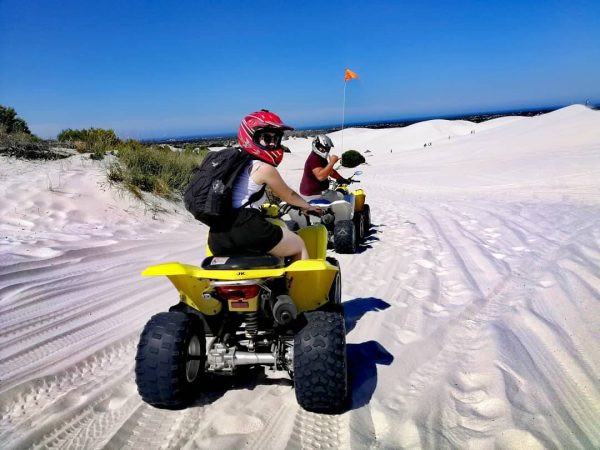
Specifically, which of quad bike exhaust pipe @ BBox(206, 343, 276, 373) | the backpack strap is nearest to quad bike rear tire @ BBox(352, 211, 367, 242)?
the backpack strap

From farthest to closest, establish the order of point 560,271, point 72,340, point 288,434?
point 560,271
point 72,340
point 288,434

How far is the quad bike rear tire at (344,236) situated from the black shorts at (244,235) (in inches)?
147

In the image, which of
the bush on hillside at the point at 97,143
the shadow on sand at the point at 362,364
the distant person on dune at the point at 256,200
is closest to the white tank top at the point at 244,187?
the distant person on dune at the point at 256,200

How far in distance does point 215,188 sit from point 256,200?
296 mm

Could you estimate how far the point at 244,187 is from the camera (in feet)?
9.37

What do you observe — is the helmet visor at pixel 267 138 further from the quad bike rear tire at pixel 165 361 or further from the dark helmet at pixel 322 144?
the dark helmet at pixel 322 144

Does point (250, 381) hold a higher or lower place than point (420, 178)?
higher

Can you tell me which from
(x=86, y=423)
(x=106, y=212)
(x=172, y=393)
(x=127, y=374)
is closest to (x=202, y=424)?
(x=172, y=393)

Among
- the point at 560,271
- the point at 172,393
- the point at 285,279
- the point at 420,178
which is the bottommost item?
the point at 420,178

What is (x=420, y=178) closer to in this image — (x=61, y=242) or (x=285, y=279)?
(x=61, y=242)

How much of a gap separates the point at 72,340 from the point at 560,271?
5.03 metres

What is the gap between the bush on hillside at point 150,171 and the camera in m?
8.61

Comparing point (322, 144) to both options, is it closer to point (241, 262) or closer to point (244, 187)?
point (244, 187)

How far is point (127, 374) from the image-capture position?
125 inches
